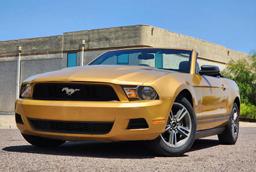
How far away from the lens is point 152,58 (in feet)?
23.0

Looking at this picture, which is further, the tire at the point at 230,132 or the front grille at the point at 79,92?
the tire at the point at 230,132

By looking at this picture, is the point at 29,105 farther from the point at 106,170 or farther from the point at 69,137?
the point at 106,170

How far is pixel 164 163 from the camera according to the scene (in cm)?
506

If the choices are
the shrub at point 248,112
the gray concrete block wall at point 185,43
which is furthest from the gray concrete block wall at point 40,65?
the shrub at point 248,112

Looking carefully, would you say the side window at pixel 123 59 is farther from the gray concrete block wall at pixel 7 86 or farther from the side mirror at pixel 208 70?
the gray concrete block wall at pixel 7 86

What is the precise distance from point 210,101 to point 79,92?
224 cm

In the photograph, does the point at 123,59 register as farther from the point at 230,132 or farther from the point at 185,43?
the point at 185,43

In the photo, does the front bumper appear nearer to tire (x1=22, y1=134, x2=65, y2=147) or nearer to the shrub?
tire (x1=22, y1=134, x2=65, y2=147)

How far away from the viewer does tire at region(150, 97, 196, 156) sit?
18.5 ft

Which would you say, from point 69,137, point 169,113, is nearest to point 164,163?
point 169,113

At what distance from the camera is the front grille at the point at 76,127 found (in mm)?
5395

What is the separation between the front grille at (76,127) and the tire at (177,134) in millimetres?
603

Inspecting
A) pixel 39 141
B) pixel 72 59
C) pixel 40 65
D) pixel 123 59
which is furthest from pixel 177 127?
pixel 40 65

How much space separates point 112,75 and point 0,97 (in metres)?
37.8
